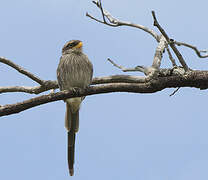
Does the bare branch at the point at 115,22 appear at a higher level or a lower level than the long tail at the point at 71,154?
higher

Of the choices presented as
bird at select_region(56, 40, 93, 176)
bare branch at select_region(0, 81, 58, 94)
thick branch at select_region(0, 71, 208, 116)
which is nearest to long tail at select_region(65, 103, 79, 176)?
bird at select_region(56, 40, 93, 176)

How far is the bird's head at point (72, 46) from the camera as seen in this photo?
5454 millimetres

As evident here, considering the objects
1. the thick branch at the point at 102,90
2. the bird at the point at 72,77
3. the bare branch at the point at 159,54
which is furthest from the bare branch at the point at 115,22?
the thick branch at the point at 102,90

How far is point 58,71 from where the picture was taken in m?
5.31

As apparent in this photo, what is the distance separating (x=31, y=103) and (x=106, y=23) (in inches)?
65.7

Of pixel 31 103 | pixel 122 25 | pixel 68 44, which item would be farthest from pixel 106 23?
pixel 31 103

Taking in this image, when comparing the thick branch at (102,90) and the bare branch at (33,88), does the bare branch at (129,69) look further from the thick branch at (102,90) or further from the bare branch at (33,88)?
the bare branch at (33,88)

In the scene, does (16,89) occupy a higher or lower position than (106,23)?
lower

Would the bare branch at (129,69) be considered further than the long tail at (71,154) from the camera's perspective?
No

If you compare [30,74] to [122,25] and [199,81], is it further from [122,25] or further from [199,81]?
[199,81]

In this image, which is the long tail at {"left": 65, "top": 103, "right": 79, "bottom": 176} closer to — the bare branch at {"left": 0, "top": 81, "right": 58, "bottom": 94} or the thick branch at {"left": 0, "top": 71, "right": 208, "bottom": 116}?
the bare branch at {"left": 0, "top": 81, "right": 58, "bottom": 94}

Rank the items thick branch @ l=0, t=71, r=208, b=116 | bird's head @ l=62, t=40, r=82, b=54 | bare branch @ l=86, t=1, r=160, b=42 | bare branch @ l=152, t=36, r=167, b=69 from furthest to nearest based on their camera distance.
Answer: bird's head @ l=62, t=40, r=82, b=54
bare branch @ l=86, t=1, r=160, b=42
bare branch @ l=152, t=36, r=167, b=69
thick branch @ l=0, t=71, r=208, b=116

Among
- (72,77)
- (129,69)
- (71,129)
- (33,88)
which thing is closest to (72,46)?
(72,77)

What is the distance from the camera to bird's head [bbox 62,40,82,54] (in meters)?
5.45
